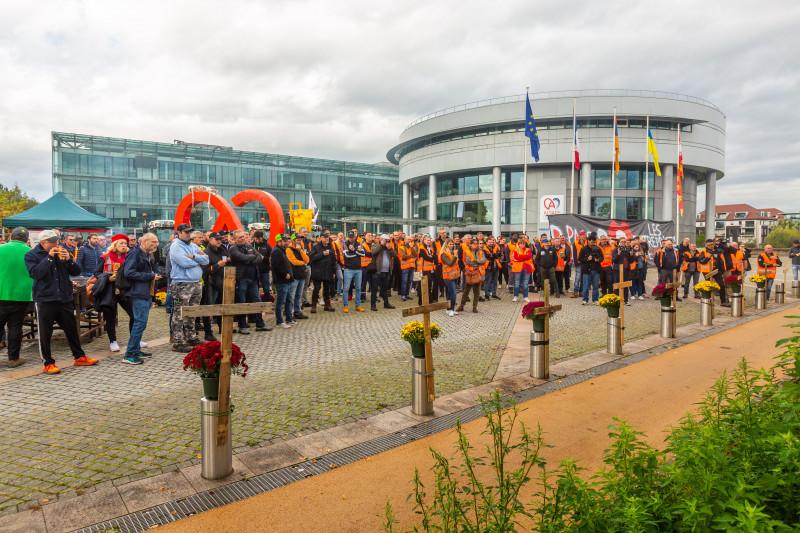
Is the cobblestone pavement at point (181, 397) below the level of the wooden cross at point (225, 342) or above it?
below

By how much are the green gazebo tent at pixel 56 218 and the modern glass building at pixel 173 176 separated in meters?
40.9

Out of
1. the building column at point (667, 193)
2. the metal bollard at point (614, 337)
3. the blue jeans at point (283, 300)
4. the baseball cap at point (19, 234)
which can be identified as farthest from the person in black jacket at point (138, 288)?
the building column at point (667, 193)

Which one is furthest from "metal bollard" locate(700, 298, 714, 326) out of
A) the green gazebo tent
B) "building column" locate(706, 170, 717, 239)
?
"building column" locate(706, 170, 717, 239)

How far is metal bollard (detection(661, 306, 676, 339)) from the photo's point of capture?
1030 cm

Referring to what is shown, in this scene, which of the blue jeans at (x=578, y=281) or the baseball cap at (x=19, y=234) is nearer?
the baseball cap at (x=19, y=234)

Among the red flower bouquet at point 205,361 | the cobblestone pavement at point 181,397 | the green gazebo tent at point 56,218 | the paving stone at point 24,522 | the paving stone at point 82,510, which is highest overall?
the green gazebo tent at point 56,218

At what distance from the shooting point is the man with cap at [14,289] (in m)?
7.62

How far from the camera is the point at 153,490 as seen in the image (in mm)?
3906

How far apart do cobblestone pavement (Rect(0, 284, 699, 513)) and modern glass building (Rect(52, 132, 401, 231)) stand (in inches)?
2150

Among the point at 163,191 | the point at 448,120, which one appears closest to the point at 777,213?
the point at 448,120

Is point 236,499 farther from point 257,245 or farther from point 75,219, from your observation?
point 75,219

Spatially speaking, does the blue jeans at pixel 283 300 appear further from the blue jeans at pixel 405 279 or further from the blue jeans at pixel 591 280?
the blue jeans at pixel 591 280

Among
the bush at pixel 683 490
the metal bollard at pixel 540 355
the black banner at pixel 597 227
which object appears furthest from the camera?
the black banner at pixel 597 227

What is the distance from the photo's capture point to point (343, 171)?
244 ft
